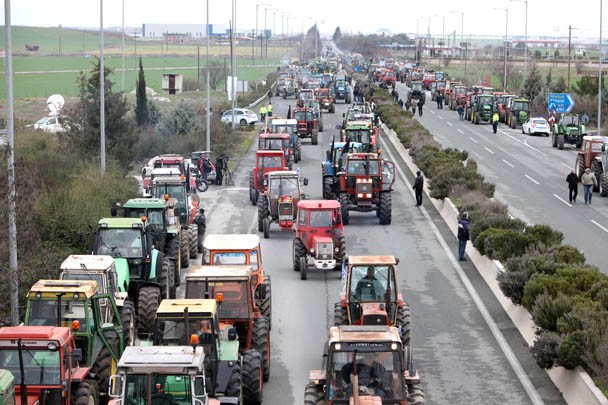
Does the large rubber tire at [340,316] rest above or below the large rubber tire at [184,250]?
above

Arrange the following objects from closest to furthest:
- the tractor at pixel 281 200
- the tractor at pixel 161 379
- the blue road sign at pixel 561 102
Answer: the tractor at pixel 161 379 → the tractor at pixel 281 200 → the blue road sign at pixel 561 102

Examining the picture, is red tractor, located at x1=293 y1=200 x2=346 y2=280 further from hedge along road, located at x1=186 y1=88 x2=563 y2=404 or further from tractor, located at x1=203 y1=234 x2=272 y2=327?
tractor, located at x1=203 y1=234 x2=272 y2=327

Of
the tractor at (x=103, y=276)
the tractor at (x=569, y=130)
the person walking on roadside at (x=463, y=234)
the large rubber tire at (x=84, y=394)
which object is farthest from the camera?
the tractor at (x=569, y=130)

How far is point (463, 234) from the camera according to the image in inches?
1266

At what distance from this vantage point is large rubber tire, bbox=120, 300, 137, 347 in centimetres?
2028

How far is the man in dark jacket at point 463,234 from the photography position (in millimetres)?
32062

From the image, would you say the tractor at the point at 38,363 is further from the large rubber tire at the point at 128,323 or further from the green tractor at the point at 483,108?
the green tractor at the point at 483,108

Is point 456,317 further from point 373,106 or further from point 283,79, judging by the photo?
point 283,79

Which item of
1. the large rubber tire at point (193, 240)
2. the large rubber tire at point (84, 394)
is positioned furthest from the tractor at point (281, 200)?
the large rubber tire at point (84, 394)

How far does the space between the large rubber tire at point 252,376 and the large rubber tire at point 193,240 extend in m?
14.1

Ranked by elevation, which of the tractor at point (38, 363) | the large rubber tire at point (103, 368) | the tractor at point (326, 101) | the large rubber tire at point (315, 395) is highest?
the tractor at point (326, 101)

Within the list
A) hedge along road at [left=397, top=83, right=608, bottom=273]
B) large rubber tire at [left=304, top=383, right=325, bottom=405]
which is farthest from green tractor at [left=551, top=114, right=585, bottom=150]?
large rubber tire at [left=304, top=383, right=325, bottom=405]

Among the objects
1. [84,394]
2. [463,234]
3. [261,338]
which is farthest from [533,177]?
[84,394]

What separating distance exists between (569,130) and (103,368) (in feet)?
169
